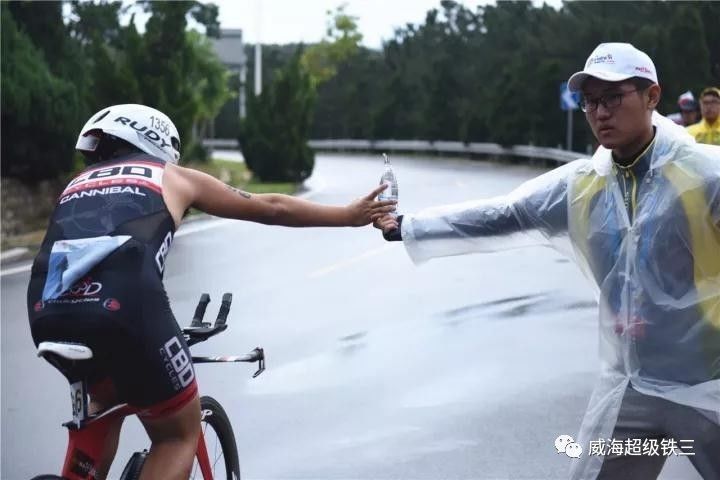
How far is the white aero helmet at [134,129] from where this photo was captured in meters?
4.05

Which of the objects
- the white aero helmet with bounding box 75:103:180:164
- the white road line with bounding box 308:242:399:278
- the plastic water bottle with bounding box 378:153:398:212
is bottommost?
the white road line with bounding box 308:242:399:278

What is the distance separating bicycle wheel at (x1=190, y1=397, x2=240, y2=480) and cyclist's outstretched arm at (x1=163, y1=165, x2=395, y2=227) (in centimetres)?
73

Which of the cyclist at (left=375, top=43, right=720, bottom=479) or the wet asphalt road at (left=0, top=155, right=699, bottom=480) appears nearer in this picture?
the cyclist at (left=375, top=43, right=720, bottom=479)

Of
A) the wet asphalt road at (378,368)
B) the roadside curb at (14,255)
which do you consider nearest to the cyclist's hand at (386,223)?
the wet asphalt road at (378,368)

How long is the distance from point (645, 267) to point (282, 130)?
29566 millimetres

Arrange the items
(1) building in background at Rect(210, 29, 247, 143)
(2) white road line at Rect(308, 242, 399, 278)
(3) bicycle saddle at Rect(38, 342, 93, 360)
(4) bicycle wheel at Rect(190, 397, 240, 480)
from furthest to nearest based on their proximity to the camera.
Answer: (1) building in background at Rect(210, 29, 247, 143) → (2) white road line at Rect(308, 242, 399, 278) → (4) bicycle wheel at Rect(190, 397, 240, 480) → (3) bicycle saddle at Rect(38, 342, 93, 360)

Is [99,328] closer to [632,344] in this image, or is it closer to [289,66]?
[632,344]

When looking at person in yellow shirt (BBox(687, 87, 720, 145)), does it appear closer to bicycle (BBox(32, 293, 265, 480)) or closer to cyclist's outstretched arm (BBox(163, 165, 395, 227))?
cyclist's outstretched arm (BBox(163, 165, 395, 227))

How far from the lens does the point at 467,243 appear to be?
448cm

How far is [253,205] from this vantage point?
4332 mm

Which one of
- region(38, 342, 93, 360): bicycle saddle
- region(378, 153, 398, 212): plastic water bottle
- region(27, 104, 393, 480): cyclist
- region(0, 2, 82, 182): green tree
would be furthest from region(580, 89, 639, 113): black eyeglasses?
region(0, 2, 82, 182): green tree

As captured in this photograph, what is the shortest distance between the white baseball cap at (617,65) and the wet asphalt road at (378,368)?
9.43 feet

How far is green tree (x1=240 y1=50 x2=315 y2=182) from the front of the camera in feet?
107

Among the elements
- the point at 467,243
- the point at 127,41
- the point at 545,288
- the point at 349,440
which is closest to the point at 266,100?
the point at 127,41
